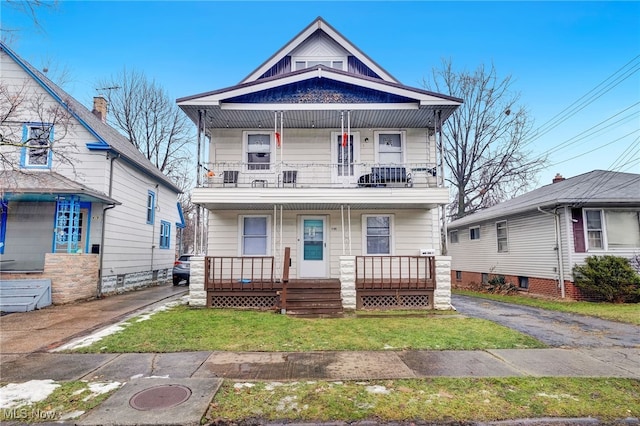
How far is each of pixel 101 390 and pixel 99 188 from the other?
10.3 meters

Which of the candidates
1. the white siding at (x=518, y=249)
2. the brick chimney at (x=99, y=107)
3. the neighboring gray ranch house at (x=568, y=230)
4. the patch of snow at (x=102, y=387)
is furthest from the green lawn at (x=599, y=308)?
the brick chimney at (x=99, y=107)

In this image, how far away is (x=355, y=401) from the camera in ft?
12.5

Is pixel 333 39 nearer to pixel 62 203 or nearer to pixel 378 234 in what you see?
pixel 378 234

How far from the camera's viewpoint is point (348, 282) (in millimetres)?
9867

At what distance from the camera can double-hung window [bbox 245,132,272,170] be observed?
38.6 ft

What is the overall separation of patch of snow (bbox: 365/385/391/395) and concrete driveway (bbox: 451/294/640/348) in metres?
4.17

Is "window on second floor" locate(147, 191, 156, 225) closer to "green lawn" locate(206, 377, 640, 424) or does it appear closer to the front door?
the front door

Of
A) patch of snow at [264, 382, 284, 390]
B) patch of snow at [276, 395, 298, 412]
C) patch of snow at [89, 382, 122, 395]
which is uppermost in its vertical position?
patch of snow at [276, 395, 298, 412]

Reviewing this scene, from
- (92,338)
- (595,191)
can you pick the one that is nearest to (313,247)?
(92,338)

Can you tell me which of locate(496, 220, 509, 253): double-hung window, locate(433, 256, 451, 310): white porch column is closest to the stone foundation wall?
locate(433, 256, 451, 310): white porch column

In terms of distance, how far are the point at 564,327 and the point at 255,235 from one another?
29.1 ft

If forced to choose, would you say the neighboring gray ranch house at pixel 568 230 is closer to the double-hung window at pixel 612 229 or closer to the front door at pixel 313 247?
the double-hung window at pixel 612 229

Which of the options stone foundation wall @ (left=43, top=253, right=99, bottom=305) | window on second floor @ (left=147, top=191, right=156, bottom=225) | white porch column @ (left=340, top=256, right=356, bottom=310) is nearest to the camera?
white porch column @ (left=340, top=256, right=356, bottom=310)

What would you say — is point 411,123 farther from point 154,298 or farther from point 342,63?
point 154,298
